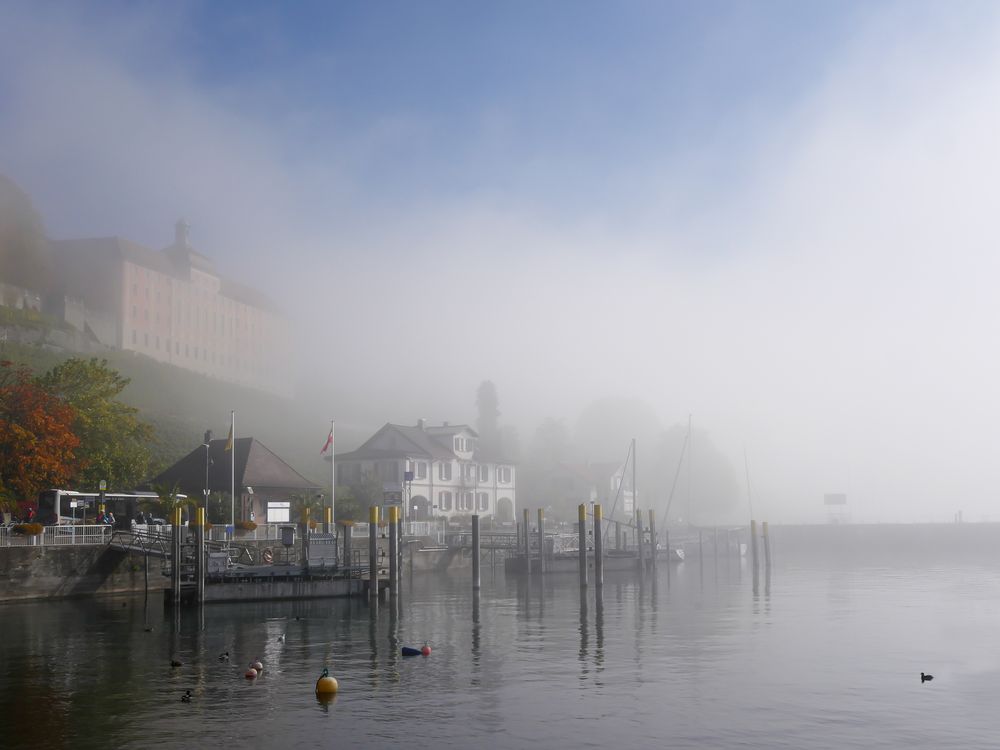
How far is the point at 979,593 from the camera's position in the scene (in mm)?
63219

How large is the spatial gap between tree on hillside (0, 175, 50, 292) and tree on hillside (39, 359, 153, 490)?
5040 centimetres

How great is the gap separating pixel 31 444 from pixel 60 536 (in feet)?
24.4

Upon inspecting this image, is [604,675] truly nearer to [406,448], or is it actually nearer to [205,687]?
[205,687]

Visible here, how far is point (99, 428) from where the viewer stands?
212 ft

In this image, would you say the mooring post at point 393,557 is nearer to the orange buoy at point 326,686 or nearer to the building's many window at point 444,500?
the orange buoy at point 326,686

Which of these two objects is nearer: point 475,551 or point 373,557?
point 373,557

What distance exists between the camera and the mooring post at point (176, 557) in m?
46.6

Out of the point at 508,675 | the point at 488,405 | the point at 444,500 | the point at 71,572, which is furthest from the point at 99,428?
the point at 488,405

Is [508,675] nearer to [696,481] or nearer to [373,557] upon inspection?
[373,557]

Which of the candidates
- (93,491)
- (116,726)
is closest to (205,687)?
(116,726)

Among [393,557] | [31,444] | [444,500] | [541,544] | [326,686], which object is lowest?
[326,686]

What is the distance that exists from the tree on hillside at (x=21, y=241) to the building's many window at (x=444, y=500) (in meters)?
53.1

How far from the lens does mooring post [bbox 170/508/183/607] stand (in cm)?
4656

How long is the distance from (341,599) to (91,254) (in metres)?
95.5
